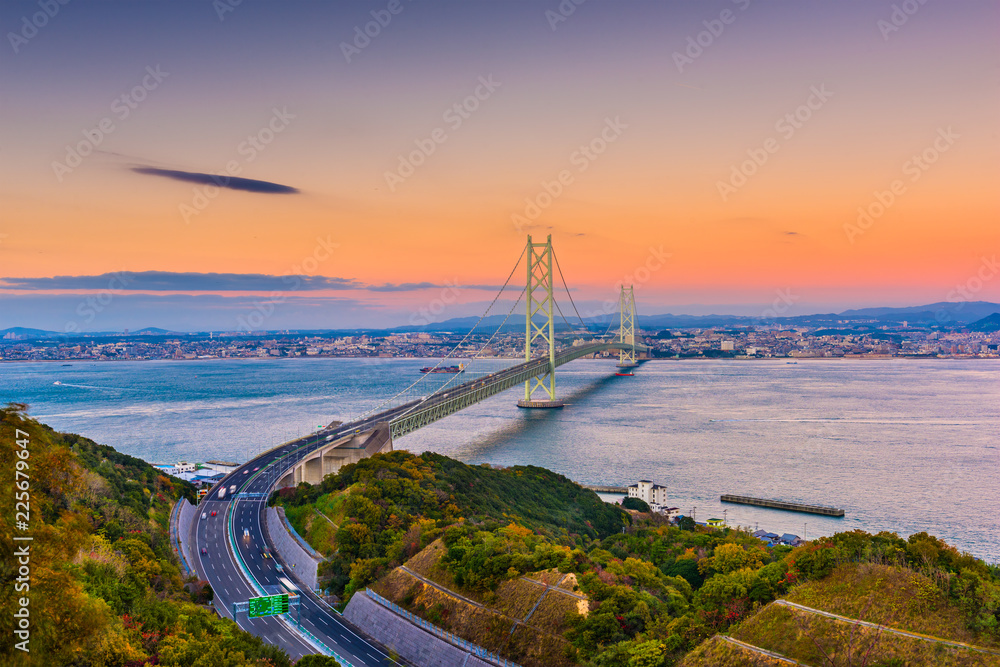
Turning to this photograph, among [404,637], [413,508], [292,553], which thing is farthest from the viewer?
[413,508]

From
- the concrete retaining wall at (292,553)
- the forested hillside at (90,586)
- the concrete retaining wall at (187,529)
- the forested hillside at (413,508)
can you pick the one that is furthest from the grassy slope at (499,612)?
the concrete retaining wall at (187,529)

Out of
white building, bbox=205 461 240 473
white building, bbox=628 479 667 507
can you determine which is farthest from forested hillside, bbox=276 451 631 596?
white building, bbox=205 461 240 473

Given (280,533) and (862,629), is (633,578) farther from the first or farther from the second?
(280,533)

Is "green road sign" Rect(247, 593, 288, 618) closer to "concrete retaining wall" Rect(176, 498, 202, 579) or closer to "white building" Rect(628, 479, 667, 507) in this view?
"concrete retaining wall" Rect(176, 498, 202, 579)

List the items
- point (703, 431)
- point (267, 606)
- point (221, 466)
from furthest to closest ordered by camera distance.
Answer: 1. point (703, 431)
2. point (221, 466)
3. point (267, 606)

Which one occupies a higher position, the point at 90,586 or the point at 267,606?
the point at 90,586

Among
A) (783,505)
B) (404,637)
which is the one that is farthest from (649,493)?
(404,637)

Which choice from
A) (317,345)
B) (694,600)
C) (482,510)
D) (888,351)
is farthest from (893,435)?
(317,345)

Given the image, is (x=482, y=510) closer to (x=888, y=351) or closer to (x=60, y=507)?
(x=60, y=507)
